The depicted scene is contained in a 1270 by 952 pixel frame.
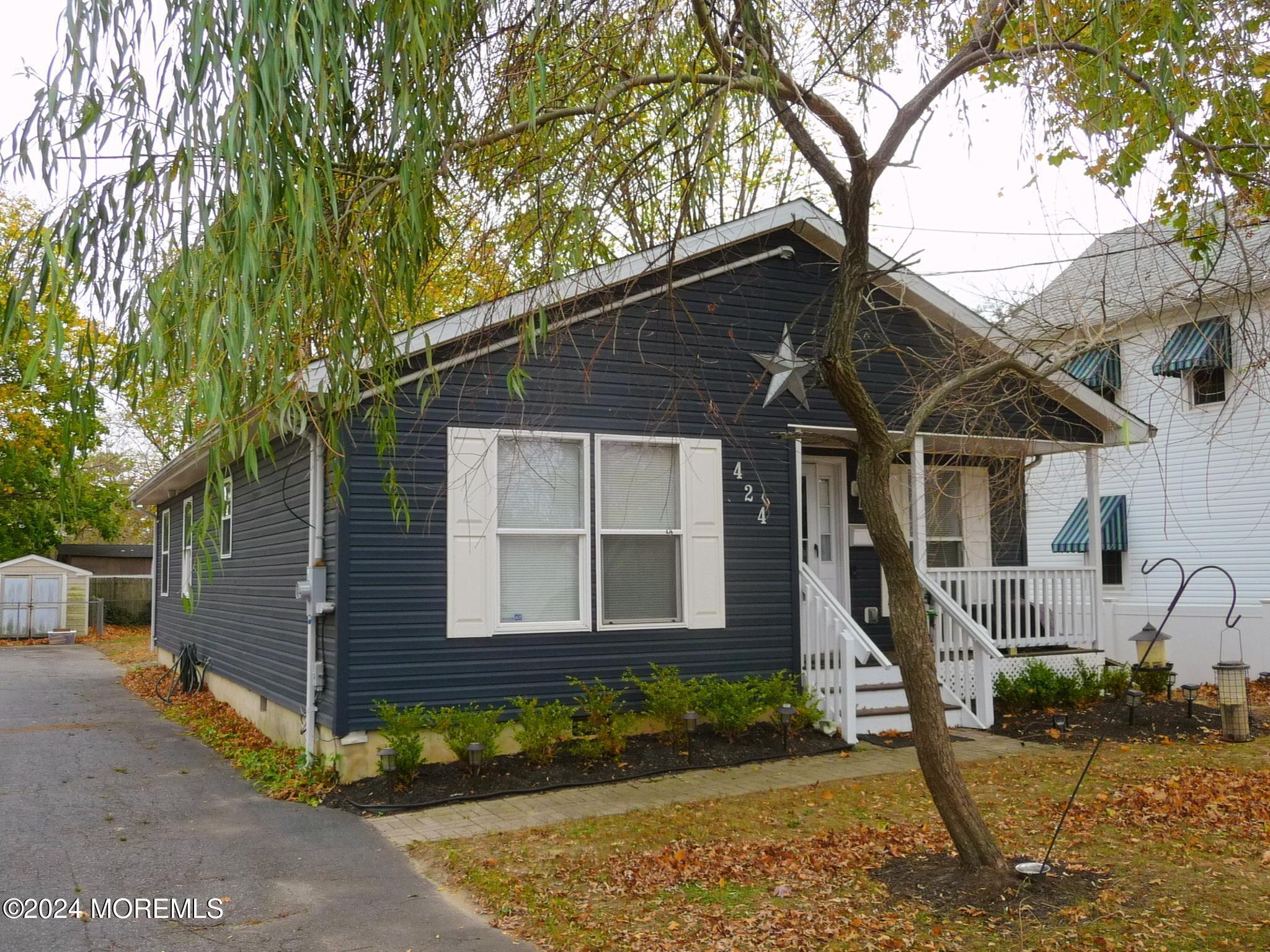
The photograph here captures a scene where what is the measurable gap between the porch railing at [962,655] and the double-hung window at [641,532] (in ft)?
8.67

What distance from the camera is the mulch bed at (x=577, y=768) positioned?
24.6 feet

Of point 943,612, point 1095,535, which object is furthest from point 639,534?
point 1095,535

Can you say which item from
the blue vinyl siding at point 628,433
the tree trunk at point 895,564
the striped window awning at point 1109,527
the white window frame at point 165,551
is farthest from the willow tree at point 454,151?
the white window frame at point 165,551

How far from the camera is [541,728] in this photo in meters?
8.01

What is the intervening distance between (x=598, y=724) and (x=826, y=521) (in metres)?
3.94

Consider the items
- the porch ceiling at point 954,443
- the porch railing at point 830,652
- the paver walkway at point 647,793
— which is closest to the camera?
the paver walkway at point 647,793

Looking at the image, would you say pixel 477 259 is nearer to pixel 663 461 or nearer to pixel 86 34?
pixel 86 34

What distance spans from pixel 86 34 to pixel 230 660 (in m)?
9.05

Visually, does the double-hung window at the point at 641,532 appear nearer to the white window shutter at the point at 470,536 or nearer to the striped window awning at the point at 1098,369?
the white window shutter at the point at 470,536

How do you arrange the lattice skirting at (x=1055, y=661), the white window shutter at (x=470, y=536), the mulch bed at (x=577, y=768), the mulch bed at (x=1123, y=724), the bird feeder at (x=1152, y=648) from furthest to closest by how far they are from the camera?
the bird feeder at (x=1152, y=648), the lattice skirting at (x=1055, y=661), the mulch bed at (x=1123, y=724), the white window shutter at (x=470, y=536), the mulch bed at (x=577, y=768)

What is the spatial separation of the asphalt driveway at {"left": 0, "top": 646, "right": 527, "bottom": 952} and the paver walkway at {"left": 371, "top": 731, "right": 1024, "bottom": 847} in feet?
1.30

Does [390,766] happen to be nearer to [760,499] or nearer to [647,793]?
[647,793]

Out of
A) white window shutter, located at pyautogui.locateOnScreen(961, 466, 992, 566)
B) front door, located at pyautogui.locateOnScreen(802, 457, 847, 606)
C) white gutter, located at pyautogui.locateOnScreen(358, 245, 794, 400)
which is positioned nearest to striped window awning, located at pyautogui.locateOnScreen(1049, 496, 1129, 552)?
white window shutter, located at pyautogui.locateOnScreen(961, 466, 992, 566)

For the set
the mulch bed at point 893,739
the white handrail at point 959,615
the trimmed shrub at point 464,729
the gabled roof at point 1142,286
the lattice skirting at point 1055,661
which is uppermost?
the gabled roof at point 1142,286
